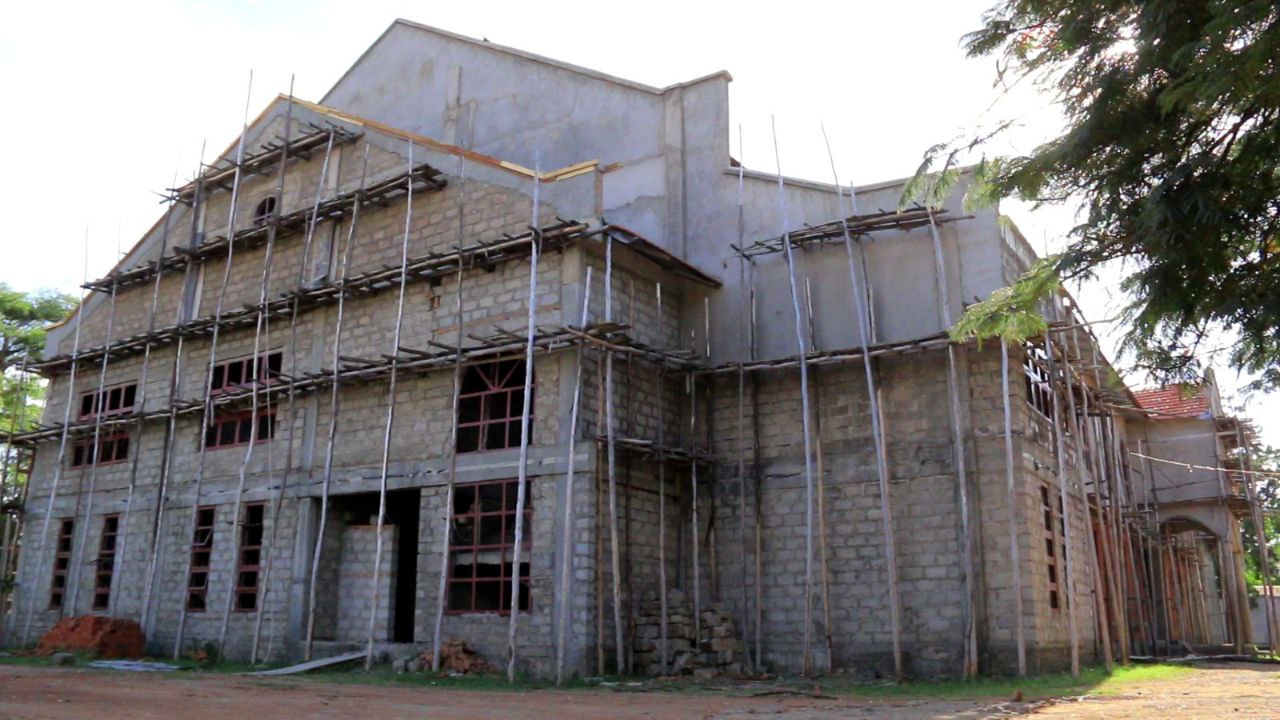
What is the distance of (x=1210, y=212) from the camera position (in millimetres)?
6336

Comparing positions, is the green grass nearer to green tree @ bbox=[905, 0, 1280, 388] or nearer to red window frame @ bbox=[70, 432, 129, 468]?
green tree @ bbox=[905, 0, 1280, 388]

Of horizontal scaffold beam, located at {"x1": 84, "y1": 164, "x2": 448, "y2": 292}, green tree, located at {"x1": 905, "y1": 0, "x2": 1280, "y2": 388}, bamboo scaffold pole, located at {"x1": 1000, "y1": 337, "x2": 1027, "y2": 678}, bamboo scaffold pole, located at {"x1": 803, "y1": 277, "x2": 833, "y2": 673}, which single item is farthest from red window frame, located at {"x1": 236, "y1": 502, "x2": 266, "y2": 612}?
green tree, located at {"x1": 905, "y1": 0, "x2": 1280, "y2": 388}

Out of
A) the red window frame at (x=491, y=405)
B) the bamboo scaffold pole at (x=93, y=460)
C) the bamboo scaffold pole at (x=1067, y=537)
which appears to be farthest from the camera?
the bamboo scaffold pole at (x=93, y=460)

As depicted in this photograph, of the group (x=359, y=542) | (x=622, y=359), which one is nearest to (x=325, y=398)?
(x=359, y=542)

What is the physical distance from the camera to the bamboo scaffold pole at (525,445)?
14.5 meters

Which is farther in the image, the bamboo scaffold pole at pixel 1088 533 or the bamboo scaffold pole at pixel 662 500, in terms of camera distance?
the bamboo scaffold pole at pixel 1088 533

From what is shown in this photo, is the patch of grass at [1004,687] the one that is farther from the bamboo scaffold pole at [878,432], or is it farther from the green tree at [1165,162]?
the green tree at [1165,162]

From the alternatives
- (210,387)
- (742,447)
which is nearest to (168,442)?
(210,387)

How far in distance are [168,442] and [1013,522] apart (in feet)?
52.6

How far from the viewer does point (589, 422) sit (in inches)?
616

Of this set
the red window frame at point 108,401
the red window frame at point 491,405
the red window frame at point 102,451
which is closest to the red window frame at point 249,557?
the red window frame at point 491,405

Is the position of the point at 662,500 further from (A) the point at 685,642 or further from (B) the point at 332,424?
(B) the point at 332,424

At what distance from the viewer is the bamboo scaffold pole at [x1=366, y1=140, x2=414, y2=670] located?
1625cm

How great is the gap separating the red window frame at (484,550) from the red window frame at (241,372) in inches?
209
